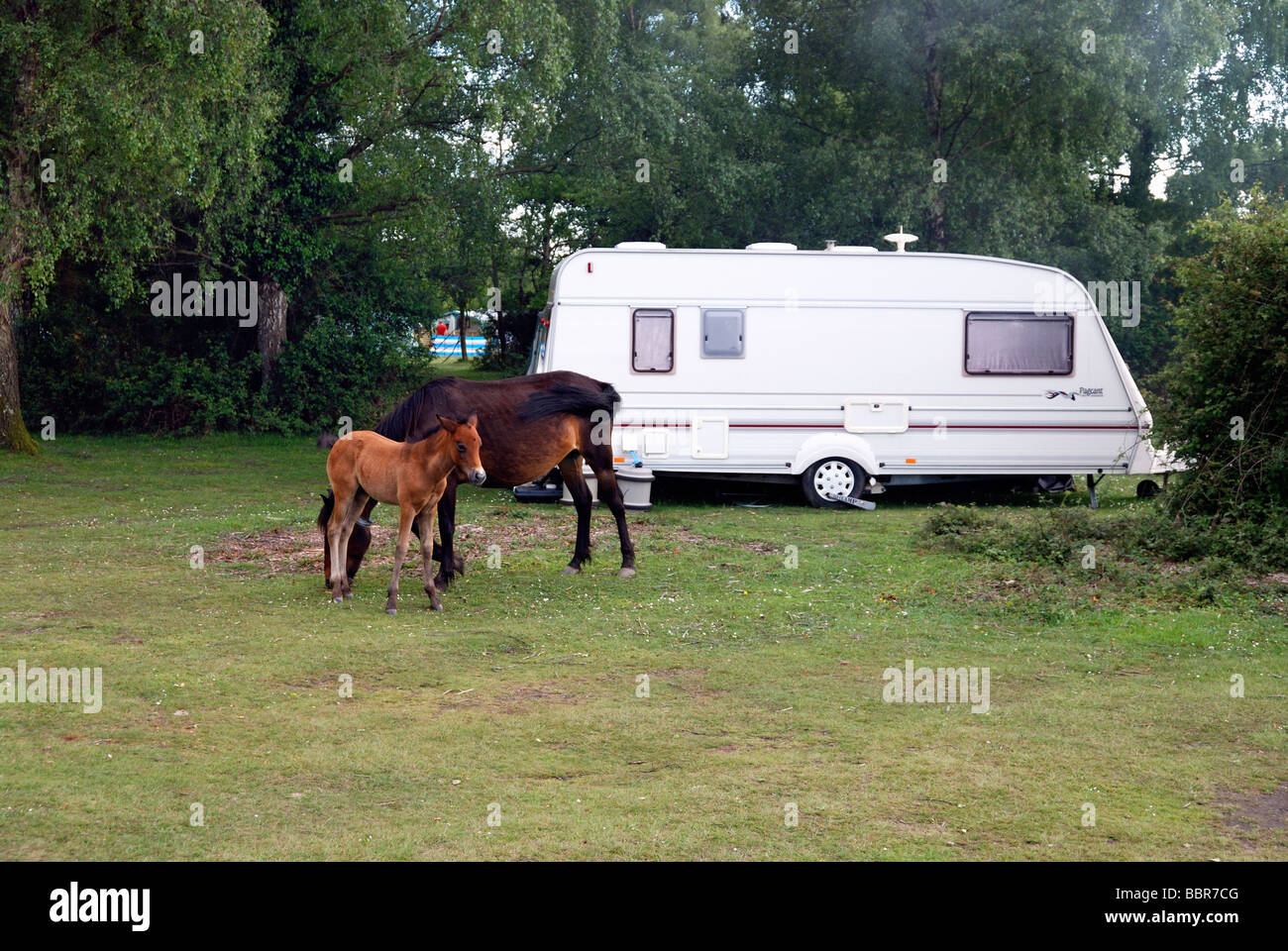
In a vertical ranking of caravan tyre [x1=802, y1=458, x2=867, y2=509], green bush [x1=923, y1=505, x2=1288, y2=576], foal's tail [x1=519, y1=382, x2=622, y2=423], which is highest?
foal's tail [x1=519, y1=382, x2=622, y2=423]

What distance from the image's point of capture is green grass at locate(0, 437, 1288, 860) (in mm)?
5277

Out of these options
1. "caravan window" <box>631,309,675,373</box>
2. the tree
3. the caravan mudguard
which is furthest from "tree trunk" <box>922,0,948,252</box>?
the tree

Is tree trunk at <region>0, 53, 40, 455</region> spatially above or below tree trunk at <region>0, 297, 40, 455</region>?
above

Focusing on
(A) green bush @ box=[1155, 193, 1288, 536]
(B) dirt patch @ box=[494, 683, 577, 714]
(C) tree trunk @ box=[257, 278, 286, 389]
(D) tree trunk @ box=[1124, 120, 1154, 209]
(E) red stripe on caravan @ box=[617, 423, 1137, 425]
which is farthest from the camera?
(D) tree trunk @ box=[1124, 120, 1154, 209]

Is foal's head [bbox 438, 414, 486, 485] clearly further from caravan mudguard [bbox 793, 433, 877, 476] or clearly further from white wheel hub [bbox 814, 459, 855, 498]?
white wheel hub [bbox 814, 459, 855, 498]

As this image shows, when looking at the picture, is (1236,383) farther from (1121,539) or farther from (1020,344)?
(1020,344)

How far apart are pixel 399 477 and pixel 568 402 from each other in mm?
2549

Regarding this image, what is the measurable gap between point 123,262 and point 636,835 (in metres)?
18.4

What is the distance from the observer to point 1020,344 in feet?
53.5

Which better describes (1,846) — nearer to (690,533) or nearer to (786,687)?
(786,687)

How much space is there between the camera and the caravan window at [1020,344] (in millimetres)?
16250

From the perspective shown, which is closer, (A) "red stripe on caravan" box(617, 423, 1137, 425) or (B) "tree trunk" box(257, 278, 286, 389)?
(A) "red stripe on caravan" box(617, 423, 1137, 425)

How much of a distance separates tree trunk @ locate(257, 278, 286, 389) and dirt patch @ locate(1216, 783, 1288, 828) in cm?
2327

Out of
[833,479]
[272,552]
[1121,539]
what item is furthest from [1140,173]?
[272,552]
